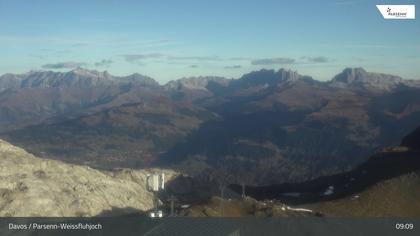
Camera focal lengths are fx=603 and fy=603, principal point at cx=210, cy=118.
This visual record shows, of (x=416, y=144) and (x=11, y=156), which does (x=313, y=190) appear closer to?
(x=416, y=144)

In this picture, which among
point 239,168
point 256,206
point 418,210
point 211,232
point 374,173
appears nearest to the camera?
point 211,232

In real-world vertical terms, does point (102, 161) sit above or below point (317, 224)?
below

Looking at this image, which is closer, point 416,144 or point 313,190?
point 313,190

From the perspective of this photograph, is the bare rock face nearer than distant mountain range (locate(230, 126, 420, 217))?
Yes

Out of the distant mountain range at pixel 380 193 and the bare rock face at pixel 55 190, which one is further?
the distant mountain range at pixel 380 193

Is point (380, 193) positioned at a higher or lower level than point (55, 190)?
lower

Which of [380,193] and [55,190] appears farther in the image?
[380,193]

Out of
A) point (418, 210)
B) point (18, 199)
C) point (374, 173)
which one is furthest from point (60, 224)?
point (374, 173)

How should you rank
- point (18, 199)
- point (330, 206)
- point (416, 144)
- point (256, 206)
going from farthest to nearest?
point (416, 144) → point (330, 206) → point (256, 206) → point (18, 199)
